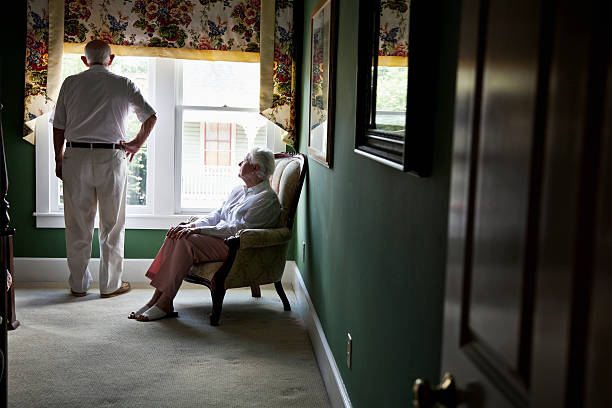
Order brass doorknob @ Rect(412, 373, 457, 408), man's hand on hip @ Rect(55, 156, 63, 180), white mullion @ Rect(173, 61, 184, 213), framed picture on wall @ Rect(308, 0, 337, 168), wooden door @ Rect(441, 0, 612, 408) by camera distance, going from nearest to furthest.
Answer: wooden door @ Rect(441, 0, 612, 408)
brass doorknob @ Rect(412, 373, 457, 408)
framed picture on wall @ Rect(308, 0, 337, 168)
man's hand on hip @ Rect(55, 156, 63, 180)
white mullion @ Rect(173, 61, 184, 213)

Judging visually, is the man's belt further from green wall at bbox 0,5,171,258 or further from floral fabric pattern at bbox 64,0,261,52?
floral fabric pattern at bbox 64,0,261,52

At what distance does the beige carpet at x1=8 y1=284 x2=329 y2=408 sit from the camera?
10.5 feet

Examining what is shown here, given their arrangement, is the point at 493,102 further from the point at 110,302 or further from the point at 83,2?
the point at 83,2

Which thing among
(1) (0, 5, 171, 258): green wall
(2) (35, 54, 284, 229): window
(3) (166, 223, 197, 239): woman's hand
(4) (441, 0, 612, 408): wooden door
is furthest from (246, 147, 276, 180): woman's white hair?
(4) (441, 0, 612, 408): wooden door

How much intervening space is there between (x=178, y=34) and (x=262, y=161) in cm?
133

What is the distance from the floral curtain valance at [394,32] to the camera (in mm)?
1820

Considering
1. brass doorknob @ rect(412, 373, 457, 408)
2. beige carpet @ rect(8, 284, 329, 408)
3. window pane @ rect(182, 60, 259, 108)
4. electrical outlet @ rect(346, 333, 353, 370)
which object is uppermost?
window pane @ rect(182, 60, 259, 108)

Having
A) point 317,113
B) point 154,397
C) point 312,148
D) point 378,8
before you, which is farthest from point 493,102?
point 312,148

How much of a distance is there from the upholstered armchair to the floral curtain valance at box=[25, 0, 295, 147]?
766 mm

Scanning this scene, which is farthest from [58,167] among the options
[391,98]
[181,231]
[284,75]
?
[391,98]

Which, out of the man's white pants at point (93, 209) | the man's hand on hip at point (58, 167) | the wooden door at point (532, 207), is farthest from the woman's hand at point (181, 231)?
the wooden door at point (532, 207)

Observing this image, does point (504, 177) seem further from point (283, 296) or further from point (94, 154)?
point (94, 154)

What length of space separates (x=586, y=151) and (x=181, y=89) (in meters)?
4.92

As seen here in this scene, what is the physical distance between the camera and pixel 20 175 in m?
5.21
